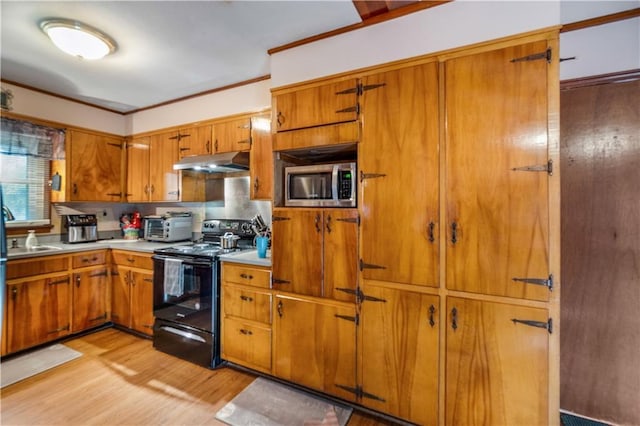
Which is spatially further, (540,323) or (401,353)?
(401,353)

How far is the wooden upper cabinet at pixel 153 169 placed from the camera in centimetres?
316

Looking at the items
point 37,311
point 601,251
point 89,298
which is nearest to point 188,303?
point 89,298

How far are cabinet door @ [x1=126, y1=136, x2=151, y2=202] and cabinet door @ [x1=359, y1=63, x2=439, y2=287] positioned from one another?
9.55 feet

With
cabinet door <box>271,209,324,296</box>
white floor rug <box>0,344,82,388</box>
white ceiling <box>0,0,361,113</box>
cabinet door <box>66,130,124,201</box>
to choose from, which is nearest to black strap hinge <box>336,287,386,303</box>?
cabinet door <box>271,209,324,296</box>

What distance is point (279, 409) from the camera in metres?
1.88

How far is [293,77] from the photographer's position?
2059 millimetres

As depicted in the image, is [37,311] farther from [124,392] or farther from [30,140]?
[30,140]

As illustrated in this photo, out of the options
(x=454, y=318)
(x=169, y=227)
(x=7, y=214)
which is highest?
(x=7, y=214)

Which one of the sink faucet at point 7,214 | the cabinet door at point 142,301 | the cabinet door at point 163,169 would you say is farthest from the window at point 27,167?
the cabinet door at point 142,301

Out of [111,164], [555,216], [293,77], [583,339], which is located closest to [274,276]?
[293,77]

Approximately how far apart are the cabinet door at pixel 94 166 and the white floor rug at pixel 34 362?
1566 millimetres

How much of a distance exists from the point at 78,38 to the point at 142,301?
234 cm

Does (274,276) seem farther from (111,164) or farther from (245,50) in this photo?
(111,164)

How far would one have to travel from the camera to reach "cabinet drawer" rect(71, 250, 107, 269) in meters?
2.84
